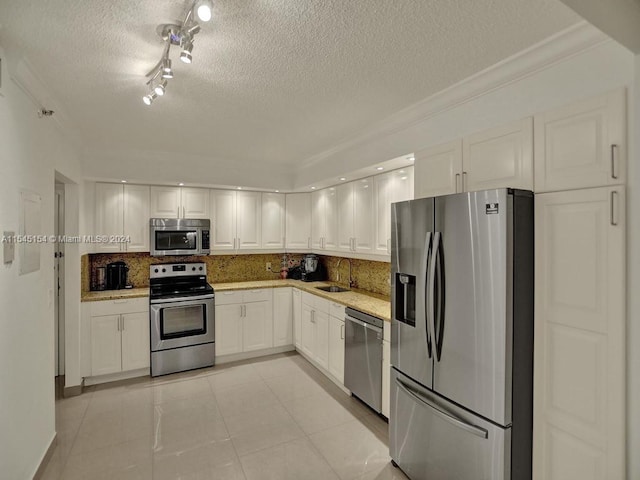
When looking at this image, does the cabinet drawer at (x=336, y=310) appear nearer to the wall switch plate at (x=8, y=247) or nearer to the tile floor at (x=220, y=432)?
the tile floor at (x=220, y=432)

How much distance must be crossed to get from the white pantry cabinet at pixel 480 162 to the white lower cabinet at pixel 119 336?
3.34 m

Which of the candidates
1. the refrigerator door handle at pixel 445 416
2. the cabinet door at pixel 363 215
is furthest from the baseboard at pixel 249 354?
the refrigerator door handle at pixel 445 416

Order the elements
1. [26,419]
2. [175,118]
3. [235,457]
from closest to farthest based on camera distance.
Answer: [26,419] < [235,457] < [175,118]

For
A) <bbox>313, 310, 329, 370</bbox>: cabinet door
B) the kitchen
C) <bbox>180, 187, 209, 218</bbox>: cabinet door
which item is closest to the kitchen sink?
<bbox>313, 310, 329, 370</bbox>: cabinet door

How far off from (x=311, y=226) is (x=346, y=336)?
1.89m

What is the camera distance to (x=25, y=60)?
1.86 meters

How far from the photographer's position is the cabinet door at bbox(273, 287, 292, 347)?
4.57m

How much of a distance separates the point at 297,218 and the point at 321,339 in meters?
1.84

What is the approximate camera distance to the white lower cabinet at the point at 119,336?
143 inches

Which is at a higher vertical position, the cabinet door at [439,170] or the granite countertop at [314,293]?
the cabinet door at [439,170]

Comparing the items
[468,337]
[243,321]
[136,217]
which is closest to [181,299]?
[243,321]

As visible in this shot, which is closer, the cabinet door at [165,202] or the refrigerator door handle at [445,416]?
the refrigerator door handle at [445,416]

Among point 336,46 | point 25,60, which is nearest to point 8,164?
point 25,60

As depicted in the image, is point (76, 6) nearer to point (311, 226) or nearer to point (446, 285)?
point (446, 285)
